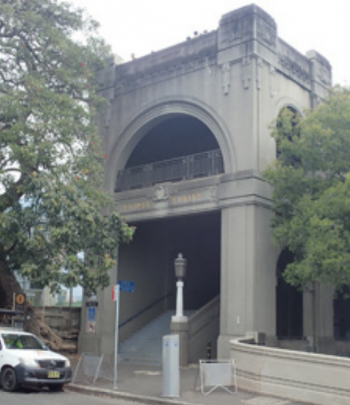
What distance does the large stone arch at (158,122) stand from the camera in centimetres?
2253

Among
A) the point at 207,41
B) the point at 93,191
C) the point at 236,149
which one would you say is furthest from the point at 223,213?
the point at 207,41

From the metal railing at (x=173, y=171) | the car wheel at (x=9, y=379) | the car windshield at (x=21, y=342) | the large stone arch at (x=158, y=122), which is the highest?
the large stone arch at (x=158, y=122)

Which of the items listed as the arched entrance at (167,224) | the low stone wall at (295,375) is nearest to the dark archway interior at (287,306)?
the arched entrance at (167,224)

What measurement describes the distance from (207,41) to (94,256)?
10.0 metres

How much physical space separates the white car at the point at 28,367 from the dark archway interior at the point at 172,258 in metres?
12.2

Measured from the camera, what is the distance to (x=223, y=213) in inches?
865

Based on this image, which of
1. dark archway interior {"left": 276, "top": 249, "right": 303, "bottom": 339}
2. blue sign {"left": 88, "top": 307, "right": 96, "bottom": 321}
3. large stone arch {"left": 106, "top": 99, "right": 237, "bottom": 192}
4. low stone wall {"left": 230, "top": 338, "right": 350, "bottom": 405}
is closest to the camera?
low stone wall {"left": 230, "top": 338, "right": 350, "bottom": 405}

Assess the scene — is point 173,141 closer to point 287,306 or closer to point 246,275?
point 287,306

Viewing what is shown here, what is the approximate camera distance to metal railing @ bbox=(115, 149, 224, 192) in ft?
77.4

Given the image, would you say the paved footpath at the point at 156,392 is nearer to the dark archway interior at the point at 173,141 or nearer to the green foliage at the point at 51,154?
the green foliage at the point at 51,154

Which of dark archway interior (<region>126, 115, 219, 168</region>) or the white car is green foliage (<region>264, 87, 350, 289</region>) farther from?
the white car

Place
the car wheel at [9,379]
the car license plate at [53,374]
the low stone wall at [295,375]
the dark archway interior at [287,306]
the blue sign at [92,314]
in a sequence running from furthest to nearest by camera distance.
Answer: the blue sign at [92,314], the dark archway interior at [287,306], the car license plate at [53,374], the car wheel at [9,379], the low stone wall at [295,375]

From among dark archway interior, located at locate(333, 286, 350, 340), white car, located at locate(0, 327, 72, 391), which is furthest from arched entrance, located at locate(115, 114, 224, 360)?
white car, located at locate(0, 327, 72, 391)

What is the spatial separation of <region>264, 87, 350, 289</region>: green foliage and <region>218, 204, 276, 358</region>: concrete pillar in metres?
0.83
